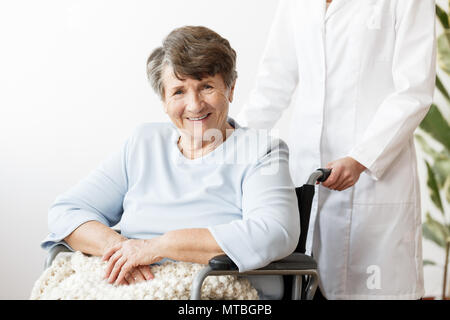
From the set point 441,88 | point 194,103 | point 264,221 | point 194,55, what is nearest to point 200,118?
point 194,103

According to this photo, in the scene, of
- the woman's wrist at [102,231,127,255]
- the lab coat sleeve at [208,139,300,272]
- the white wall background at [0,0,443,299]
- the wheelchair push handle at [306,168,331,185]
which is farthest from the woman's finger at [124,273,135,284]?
the white wall background at [0,0,443,299]

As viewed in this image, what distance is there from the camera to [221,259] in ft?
4.20

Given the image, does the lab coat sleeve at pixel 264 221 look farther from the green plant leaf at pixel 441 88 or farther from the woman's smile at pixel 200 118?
the green plant leaf at pixel 441 88

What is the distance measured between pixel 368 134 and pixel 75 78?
163cm

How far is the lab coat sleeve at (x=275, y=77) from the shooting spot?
80.8 inches

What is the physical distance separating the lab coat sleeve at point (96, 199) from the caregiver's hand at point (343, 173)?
641 mm

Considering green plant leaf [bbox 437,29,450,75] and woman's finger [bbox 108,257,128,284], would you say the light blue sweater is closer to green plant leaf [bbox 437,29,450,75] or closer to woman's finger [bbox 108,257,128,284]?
woman's finger [bbox 108,257,128,284]

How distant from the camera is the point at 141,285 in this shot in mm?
1337

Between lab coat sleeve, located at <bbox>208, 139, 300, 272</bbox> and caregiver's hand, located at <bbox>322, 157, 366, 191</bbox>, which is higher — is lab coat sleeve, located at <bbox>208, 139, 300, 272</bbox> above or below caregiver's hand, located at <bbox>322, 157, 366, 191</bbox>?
below

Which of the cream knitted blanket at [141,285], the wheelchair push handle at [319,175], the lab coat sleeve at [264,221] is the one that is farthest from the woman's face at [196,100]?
the cream knitted blanket at [141,285]

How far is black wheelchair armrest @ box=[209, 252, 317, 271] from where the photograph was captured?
1.27m

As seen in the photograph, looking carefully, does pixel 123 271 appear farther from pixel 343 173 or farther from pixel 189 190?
pixel 343 173

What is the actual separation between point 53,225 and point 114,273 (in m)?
0.30
